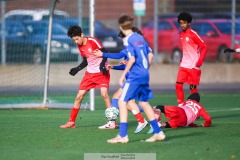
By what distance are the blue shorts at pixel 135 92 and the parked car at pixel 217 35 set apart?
578 inches

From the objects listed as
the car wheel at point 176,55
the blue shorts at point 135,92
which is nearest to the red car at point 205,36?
the car wheel at point 176,55

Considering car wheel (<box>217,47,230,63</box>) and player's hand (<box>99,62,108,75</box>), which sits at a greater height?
player's hand (<box>99,62,108,75</box>)

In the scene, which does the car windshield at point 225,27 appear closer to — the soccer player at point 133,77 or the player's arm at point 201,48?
the player's arm at point 201,48

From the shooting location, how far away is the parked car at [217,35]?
26.5 metres

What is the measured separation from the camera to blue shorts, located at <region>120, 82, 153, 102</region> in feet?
38.9

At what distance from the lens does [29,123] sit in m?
15.1

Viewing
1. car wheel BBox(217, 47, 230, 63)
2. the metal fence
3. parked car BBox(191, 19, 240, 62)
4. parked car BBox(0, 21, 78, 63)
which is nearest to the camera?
the metal fence

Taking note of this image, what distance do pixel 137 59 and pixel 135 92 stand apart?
477mm

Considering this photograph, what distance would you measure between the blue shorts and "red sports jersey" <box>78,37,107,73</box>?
2770mm

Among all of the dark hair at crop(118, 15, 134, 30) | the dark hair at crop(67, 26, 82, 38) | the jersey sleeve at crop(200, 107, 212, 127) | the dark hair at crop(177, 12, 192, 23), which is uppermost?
the dark hair at crop(118, 15, 134, 30)

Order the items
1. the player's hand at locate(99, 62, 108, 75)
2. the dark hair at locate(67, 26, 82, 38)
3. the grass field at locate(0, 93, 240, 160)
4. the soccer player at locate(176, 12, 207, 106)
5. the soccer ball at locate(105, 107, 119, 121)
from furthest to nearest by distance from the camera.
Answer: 1. the soccer player at locate(176, 12, 207, 106)
2. the player's hand at locate(99, 62, 108, 75)
3. the dark hair at locate(67, 26, 82, 38)
4. the soccer ball at locate(105, 107, 119, 121)
5. the grass field at locate(0, 93, 240, 160)

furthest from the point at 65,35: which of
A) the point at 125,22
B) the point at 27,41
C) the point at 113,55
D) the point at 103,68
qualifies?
the point at 125,22

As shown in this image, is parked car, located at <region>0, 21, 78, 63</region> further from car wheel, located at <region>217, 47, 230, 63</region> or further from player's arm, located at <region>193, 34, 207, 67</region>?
player's arm, located at <region>193, 34, 207, 67</region>

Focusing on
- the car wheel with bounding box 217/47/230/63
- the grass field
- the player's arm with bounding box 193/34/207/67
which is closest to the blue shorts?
the grass field
